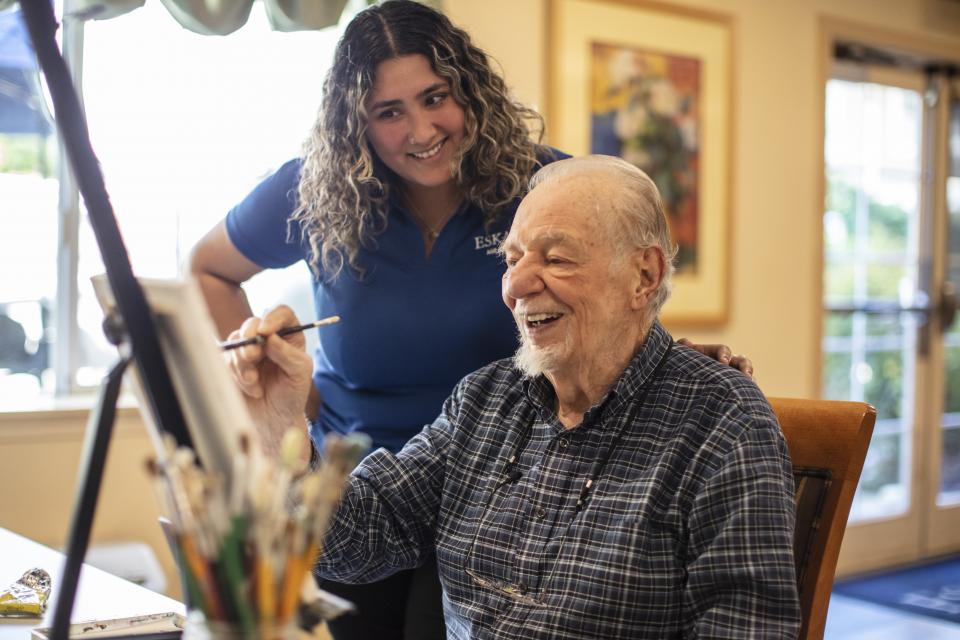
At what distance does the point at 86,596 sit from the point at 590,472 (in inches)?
26.8

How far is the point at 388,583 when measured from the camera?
5.76 feet

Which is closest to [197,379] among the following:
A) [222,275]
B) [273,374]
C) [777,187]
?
[273,374]

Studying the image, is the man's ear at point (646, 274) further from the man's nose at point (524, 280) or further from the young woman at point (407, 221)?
the young woman at point (407, 221)

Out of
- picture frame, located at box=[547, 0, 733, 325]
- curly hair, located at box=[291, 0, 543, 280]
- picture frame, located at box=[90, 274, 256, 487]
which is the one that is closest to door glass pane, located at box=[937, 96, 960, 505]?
picture frame, located at box=[547, 0, 733, 325]

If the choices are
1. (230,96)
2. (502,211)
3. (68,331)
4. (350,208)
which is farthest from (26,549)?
(230,96)

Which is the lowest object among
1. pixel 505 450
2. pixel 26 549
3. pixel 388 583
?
pixel 388 583

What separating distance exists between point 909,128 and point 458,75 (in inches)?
148

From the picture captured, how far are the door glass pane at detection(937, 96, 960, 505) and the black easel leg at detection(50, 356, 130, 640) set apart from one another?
481 centimetres

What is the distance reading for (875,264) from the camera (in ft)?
15.6

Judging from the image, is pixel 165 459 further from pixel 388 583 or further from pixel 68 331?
pixel 68 331

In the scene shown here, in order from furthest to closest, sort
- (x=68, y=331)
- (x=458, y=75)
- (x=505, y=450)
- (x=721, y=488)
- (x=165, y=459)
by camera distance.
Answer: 1. (x=68, y=331)
2. (x=458, y=75)
3. (x=505, y=450)
4. (x=721, y=488)
5. (x=165, y=459)

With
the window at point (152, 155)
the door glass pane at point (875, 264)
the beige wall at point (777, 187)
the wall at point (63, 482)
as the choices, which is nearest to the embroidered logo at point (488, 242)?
the window at point (152, 155)

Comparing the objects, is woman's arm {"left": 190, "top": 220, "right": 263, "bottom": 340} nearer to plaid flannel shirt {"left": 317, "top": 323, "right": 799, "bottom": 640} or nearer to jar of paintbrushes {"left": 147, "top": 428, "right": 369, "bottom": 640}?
plaid flannel shirt {"left": 317, "top": 323, "right": 799, "bottom": 640}

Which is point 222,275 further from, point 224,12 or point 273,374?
point 224,12
